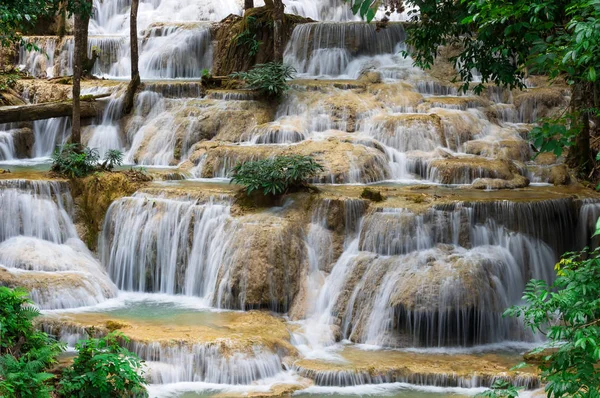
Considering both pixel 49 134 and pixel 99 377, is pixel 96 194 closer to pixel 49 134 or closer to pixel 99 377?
pixel 49 134

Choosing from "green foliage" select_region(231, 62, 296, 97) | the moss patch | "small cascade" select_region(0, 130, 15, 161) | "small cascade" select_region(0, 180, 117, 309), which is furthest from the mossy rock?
"small cascade" select_region(0, 130, 15, 161)

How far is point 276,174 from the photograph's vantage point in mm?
14836

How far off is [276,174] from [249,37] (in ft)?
31.4

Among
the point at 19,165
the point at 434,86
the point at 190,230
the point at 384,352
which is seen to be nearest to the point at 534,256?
the point at 384,352

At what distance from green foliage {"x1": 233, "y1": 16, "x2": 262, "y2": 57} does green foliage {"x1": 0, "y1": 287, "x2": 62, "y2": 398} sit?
1411 cm

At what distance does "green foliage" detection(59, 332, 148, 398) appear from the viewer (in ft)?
29.7

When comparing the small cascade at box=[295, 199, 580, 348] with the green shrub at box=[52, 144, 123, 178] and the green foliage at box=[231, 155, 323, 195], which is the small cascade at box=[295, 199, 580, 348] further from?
the green shrub at box=[52, 144, 123, 178]

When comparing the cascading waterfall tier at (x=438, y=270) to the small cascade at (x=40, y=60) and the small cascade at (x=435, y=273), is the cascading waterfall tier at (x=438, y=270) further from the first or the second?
the small cascade at (x=40, y=60)

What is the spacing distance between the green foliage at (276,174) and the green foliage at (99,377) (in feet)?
19.2

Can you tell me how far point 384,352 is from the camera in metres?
12.2

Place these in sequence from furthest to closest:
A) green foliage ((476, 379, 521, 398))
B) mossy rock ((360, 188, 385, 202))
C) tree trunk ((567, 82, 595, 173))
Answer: tree trunk ((567, 82, 595, 173)) → mossy rock ((360, 188, 385, 202)) → green foliage ((476, 379, 521, 398))

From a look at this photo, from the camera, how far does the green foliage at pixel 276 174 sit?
582 inches

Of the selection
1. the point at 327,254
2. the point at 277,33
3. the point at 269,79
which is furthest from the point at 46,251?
the point at 277,33

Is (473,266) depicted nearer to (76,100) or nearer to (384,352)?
(384,352)
